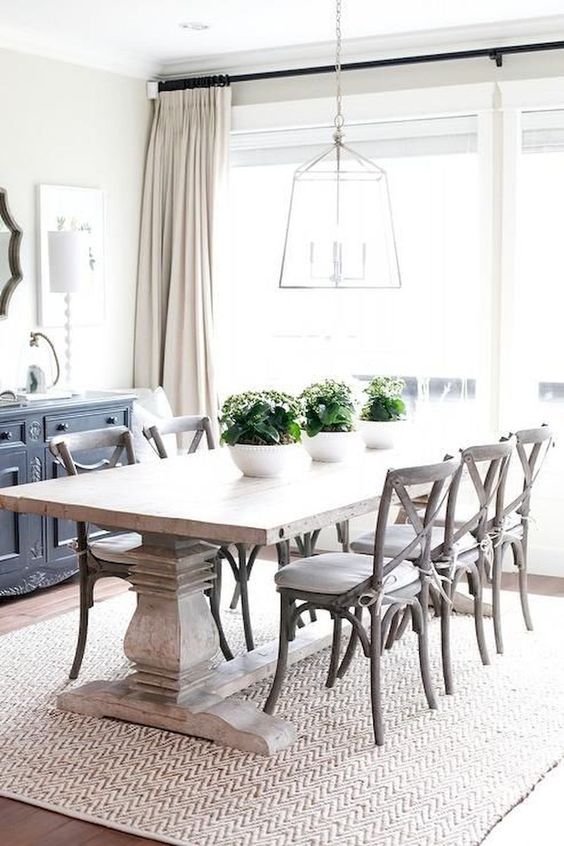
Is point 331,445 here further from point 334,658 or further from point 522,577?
point 522,577

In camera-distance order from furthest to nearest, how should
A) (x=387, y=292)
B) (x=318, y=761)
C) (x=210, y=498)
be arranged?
1. (x=387, y=292)
2. (x=210, y=498)
3. (x=318, y=761)

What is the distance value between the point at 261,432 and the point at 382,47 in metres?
2.91

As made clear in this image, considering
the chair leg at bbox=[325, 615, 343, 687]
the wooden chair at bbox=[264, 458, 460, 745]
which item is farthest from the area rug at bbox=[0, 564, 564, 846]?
the wooden chair at bbox=[264, 458, 460, 745]

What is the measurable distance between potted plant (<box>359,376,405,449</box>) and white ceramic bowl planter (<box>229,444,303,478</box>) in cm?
73

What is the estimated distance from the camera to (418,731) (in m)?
3.74

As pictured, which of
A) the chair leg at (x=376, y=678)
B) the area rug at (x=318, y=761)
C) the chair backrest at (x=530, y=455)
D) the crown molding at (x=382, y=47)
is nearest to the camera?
the area rug at (x=318, y=761)

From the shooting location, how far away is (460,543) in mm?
4348

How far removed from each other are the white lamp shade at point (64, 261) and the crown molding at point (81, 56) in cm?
95

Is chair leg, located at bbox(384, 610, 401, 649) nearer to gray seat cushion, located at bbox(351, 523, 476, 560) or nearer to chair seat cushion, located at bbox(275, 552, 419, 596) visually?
gray seat cushion, located at bbox(351, 523, 476, 560)

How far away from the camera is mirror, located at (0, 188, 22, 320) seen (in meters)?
5.84

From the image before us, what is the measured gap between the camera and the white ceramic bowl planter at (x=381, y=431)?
190 inches

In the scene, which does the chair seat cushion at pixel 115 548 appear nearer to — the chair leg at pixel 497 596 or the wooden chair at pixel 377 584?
the wooden chair at pixel 377 584

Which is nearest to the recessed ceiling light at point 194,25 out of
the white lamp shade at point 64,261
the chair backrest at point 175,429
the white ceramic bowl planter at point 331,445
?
the white lamp shade at point 64,261

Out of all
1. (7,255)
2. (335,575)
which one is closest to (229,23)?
(7,255)
